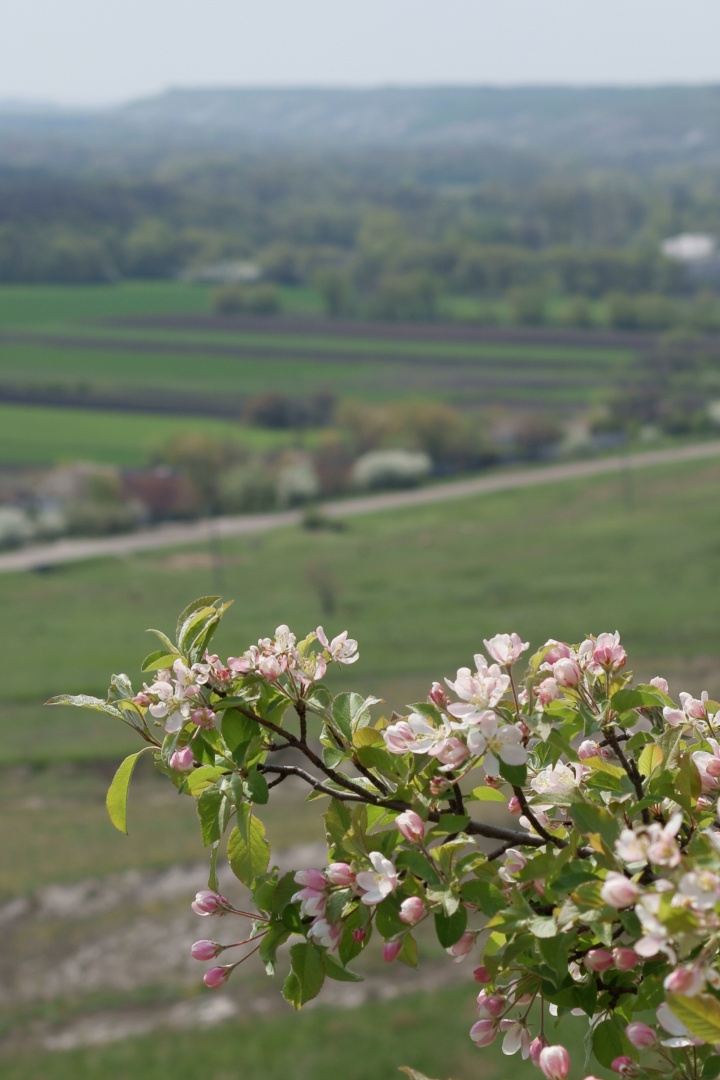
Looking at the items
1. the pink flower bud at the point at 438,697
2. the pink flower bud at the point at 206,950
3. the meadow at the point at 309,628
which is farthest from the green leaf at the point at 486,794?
the meadow at the point at 309,628

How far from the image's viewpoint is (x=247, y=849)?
2691 millimetres

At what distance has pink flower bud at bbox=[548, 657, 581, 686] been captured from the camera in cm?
285

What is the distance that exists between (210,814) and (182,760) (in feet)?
0.46

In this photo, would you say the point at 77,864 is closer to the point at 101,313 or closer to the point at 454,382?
the point at 454,382

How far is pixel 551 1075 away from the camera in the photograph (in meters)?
2.54

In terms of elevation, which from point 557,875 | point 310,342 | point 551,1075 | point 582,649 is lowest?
point 310,342

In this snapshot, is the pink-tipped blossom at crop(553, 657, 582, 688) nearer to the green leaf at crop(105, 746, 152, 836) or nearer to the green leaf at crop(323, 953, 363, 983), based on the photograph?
the green leaf at crop(323, 953, 363, 983)

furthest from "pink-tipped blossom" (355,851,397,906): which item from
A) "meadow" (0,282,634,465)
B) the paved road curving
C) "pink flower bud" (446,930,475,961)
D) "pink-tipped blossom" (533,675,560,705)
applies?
"meadow" (0,282,634,465)

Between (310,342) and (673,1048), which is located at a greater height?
(673,1048)

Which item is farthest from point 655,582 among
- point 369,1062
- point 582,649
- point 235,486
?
point 582,649

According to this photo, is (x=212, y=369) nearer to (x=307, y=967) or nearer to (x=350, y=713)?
(x=350, y=713)

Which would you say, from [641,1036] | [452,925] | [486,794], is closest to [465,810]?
[486,794]

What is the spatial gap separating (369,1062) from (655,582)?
5008 centimetres

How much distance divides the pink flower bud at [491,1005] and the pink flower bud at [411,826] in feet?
1.54
